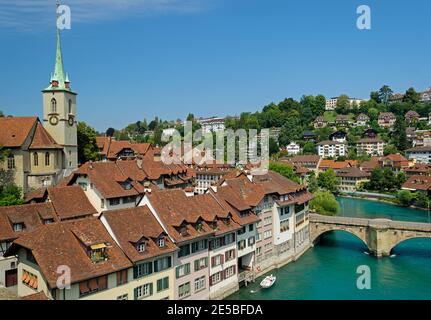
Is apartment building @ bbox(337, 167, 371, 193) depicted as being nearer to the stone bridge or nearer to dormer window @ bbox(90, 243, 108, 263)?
the stone bridge

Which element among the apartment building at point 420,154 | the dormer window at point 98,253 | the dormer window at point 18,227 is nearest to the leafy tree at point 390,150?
the apartment building at point 420,154

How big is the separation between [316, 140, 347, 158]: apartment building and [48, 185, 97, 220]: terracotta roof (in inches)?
4609

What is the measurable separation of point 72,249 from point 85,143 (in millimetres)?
41290

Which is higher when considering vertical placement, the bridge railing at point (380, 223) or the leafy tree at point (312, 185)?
the leafy tree at point (312, 185)

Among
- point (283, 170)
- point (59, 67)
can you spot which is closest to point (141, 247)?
point (59, 67)

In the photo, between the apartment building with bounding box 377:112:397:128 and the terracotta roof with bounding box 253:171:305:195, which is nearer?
the terracotta roof with bounding box 253:171:305:195

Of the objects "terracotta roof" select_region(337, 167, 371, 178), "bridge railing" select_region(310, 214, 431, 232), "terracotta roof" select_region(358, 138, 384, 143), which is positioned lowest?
"bridge railing" select_region(310, 214, 431, 232)

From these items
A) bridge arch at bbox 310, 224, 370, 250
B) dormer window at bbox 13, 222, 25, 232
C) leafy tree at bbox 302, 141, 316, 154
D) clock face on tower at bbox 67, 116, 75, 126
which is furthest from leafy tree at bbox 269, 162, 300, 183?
leafy tree at bbox 302, 141, 316, 154

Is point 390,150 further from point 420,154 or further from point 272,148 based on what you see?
point 272,148

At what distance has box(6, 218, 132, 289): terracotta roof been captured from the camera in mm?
23656

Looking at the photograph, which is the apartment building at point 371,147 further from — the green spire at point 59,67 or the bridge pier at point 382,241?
the green spire at point 59,67

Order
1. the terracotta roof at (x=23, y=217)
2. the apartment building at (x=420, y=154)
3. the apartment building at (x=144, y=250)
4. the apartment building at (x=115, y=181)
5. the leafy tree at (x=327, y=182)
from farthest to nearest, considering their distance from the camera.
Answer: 1. the apartment building at (x=420, y=154)
2. the leafy tree at (x=327, y=182)
3. the apartment building at (x=115, y=181)
4. the terracotta roof at (x=23, y=217)
5. the apartment building at (x=144, y=250)

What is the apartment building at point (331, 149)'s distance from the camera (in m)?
146

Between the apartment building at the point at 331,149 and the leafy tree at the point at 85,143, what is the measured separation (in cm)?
9795
